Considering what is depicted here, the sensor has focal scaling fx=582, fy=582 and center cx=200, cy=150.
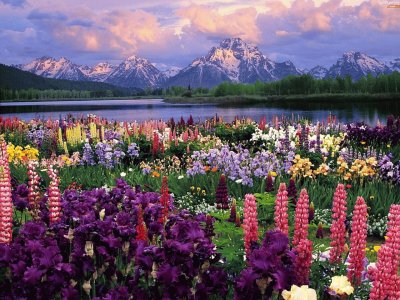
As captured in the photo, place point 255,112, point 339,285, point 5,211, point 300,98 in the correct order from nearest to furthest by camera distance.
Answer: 1. point 339,285
2. point 5,211
3. point 255,112
4. point 300,98

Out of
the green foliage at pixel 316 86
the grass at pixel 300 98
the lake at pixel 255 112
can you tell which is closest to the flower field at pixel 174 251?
the lake at pixel 255 112

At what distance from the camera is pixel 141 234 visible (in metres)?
5.01

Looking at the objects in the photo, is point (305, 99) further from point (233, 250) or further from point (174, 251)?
point (174, 251)

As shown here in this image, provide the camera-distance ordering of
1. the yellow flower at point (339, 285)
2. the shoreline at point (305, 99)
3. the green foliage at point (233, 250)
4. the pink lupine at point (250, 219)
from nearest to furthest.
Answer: the yellow flower at point (339, 285)
the pink lupine at point (250, 219)
the green foliage at point (233, 250)
the shoreline at point (305, 99)

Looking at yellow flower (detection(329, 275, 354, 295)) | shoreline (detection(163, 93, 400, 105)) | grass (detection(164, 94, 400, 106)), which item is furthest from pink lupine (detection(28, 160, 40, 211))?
grass (detection(164, 94, 400, 106))

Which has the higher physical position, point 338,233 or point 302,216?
point 302,216

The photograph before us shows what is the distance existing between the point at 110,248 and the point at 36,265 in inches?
25.8

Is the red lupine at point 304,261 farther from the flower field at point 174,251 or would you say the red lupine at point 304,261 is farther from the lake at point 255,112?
the lake at point 255,112

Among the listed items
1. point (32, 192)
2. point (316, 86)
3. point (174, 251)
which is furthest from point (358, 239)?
point (316, 86)

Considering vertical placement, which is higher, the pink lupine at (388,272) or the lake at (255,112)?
the pink lupine at (388,272)

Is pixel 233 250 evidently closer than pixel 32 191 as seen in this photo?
Yes

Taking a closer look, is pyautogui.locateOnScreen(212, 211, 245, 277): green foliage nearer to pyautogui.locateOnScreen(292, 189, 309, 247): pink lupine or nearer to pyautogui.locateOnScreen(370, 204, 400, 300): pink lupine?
pyautogui.locateOnScreen(292, 189, 309, 247): pink lupine

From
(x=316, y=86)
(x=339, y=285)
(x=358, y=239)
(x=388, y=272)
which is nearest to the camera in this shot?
(x=339, y=285)

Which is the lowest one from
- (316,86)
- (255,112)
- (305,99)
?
(255,112)
